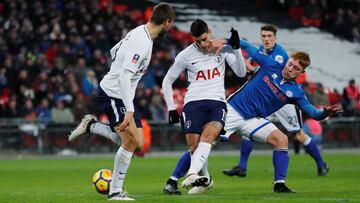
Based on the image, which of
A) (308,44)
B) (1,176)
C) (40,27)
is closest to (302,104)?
(1,176)

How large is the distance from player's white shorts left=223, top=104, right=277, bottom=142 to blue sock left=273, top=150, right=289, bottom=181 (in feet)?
1.18

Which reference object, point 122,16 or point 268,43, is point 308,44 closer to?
point 122,16

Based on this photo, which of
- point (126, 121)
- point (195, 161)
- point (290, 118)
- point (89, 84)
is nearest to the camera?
point (126, 121)

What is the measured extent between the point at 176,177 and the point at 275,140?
59.6 inches

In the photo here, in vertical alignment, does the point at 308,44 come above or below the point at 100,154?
above

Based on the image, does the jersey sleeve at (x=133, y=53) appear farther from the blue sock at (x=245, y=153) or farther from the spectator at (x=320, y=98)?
the spectator at (x=320, y=98)

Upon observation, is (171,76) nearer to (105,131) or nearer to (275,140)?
(105,131)

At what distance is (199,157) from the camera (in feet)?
41.9

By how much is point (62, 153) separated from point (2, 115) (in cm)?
211

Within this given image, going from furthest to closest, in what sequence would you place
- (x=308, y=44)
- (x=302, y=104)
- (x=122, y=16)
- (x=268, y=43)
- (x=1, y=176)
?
(x=308, y=44) < (x=122, y=16) < (x=1, y=176) < (x=268, y=43) < (x=302, y=104)

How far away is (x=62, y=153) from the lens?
28453 millimetres

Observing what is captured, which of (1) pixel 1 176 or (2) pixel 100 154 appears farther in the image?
(2) pixel 100 154

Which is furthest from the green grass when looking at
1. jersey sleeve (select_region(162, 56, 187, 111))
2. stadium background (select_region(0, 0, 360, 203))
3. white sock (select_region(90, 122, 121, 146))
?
jersey sleeve (select_region(162, 56, 187, 111))

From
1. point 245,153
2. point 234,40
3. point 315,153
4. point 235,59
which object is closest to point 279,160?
point 235,59
